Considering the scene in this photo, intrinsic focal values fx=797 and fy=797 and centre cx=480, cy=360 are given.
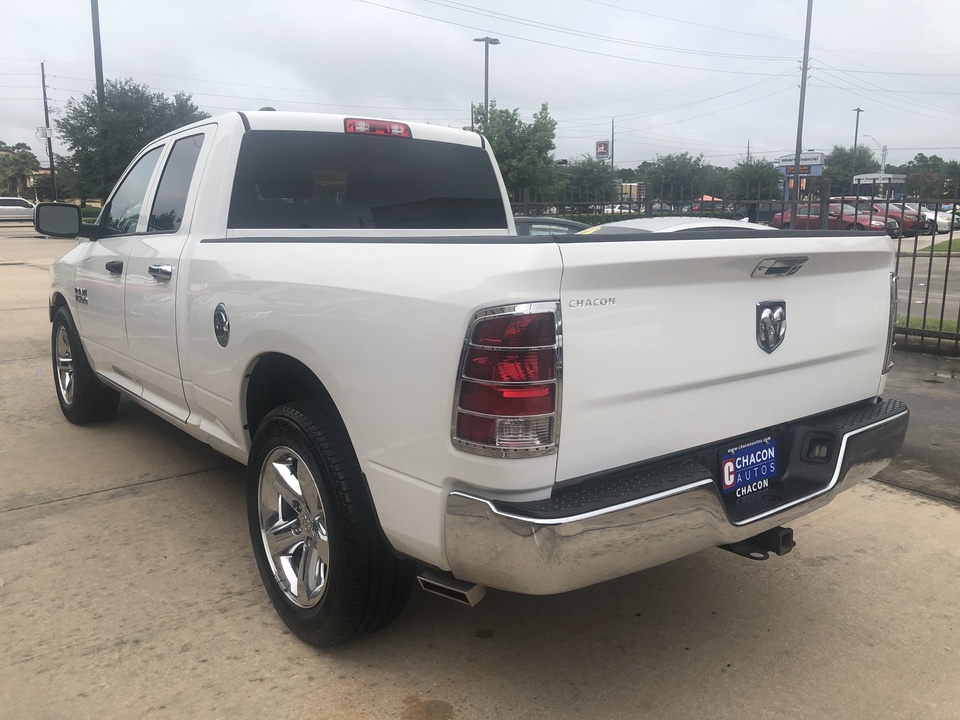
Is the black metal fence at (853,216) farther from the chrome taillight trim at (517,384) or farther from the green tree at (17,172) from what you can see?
the green tree at (17,172)

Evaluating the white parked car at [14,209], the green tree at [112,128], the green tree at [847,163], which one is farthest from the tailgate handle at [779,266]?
the green tree at [847,163]

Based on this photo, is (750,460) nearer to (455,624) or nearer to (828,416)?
(828,416)

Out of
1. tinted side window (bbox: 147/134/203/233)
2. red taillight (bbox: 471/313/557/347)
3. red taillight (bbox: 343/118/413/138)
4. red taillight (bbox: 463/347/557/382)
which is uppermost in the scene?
red taillight (bbox: 343/118/413/138)

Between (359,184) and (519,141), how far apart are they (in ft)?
111

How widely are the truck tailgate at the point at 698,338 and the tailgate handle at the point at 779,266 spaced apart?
1 cm

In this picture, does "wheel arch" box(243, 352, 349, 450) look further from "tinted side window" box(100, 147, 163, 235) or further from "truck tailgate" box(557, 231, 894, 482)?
"tinted side window" box(100, 147, 163, 235)

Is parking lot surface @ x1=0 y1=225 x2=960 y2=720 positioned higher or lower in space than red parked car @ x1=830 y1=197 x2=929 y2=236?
lower

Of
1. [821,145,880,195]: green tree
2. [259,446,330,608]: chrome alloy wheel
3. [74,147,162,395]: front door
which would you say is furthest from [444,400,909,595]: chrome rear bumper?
[821,145,880,195]: green tree

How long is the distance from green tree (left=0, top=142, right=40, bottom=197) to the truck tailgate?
90.0m

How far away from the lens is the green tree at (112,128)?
28688 millimetres

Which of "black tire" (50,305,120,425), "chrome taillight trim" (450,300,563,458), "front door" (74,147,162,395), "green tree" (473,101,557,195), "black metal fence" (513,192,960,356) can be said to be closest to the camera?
"chrome taillight trim" (450,300,563,458)

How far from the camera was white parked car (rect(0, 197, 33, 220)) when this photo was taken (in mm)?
45906

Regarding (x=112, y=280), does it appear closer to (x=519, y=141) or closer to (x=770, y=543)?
(x=770, y=543)

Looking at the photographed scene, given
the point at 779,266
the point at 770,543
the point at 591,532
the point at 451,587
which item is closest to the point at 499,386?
the point at 591,532
